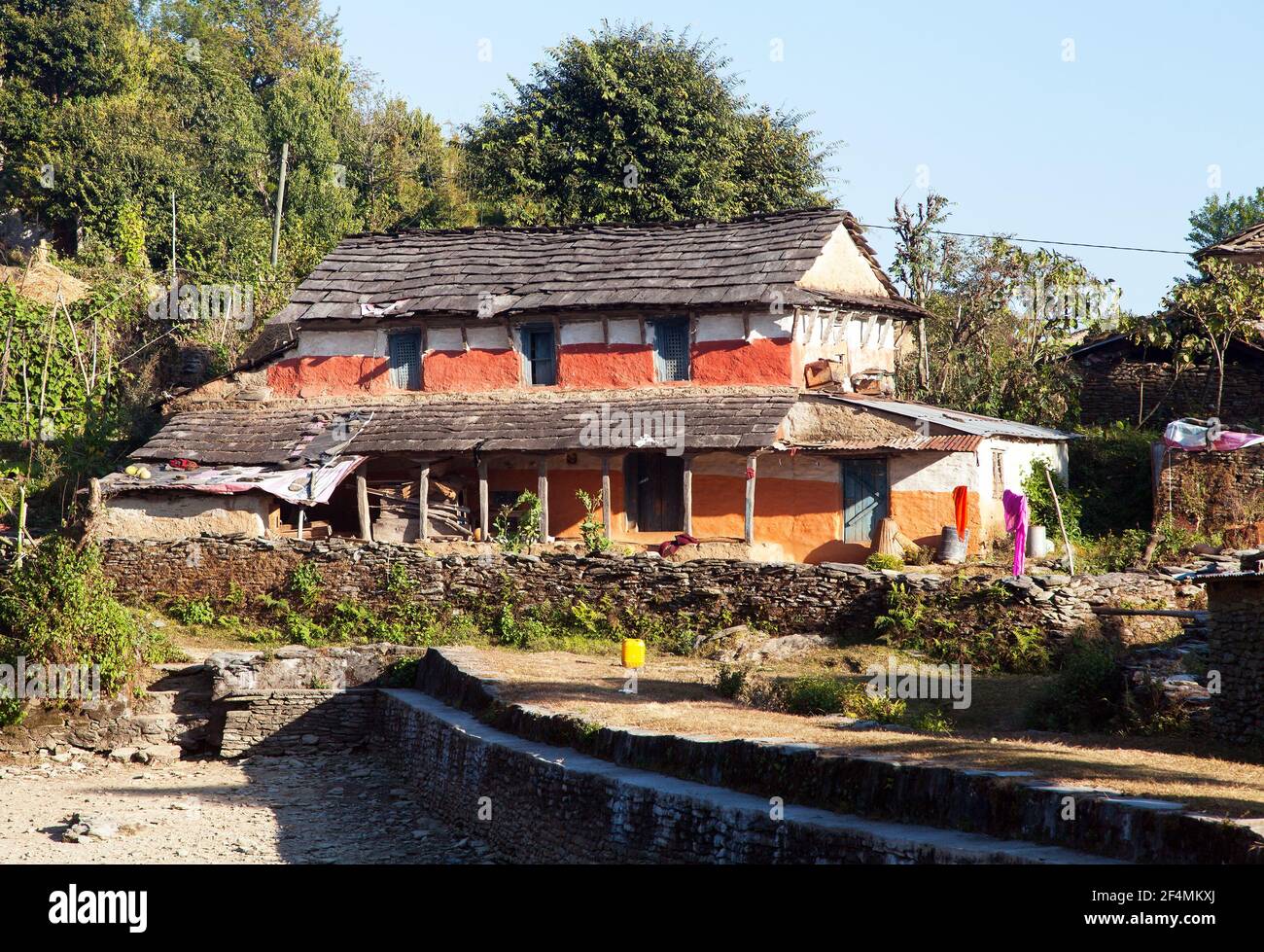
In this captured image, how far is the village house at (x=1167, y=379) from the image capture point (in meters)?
31.1

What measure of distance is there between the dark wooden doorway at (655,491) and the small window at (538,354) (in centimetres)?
288

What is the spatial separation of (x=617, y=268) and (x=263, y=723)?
13925mm

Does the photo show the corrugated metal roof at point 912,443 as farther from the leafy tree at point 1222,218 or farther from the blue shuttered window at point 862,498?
the leafy tree at point 1222,218

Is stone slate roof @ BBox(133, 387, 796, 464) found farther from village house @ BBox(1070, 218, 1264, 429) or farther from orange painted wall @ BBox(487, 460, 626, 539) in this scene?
village house @ BBox(1070, 218, 1264, 429)

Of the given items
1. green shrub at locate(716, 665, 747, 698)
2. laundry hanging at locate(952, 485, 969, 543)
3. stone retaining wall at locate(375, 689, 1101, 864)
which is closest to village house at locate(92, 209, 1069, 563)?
laundry hanging at locate(952, 485, 969, 543)

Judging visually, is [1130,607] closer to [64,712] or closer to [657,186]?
[64,712]

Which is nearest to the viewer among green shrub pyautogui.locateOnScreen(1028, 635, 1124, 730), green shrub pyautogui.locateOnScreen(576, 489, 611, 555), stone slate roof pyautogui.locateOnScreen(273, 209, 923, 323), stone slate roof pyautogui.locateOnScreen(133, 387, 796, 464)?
green shrub pyautogui.locateOnScreen(1028, 635, 1124, 730)

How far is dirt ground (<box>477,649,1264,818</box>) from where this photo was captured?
9906 mm

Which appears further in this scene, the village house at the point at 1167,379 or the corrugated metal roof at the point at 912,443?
the village house at the point at 1167,379

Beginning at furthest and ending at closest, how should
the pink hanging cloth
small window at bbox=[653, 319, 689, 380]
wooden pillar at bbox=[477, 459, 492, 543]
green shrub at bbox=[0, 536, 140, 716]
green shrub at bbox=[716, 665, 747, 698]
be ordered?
small window at bbox=[653, 319, 689, 380], wooden pillar at bbox=[477, 459, 492, 543], the pink hanging cloth, green shrub at bbox=[0, 536, 140, 716], green shrub at bbox=[716, 665, 747, 698]

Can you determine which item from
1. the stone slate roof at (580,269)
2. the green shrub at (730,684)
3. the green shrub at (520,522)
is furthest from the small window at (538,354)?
the green shrub at (730,684)

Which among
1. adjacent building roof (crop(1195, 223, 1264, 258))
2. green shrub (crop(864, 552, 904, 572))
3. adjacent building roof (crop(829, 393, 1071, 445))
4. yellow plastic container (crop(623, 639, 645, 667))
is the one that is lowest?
yellow plastic container (crop(623, 639, 645, 667))

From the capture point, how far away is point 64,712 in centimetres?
2050

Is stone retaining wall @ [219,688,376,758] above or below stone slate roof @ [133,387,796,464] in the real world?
below
